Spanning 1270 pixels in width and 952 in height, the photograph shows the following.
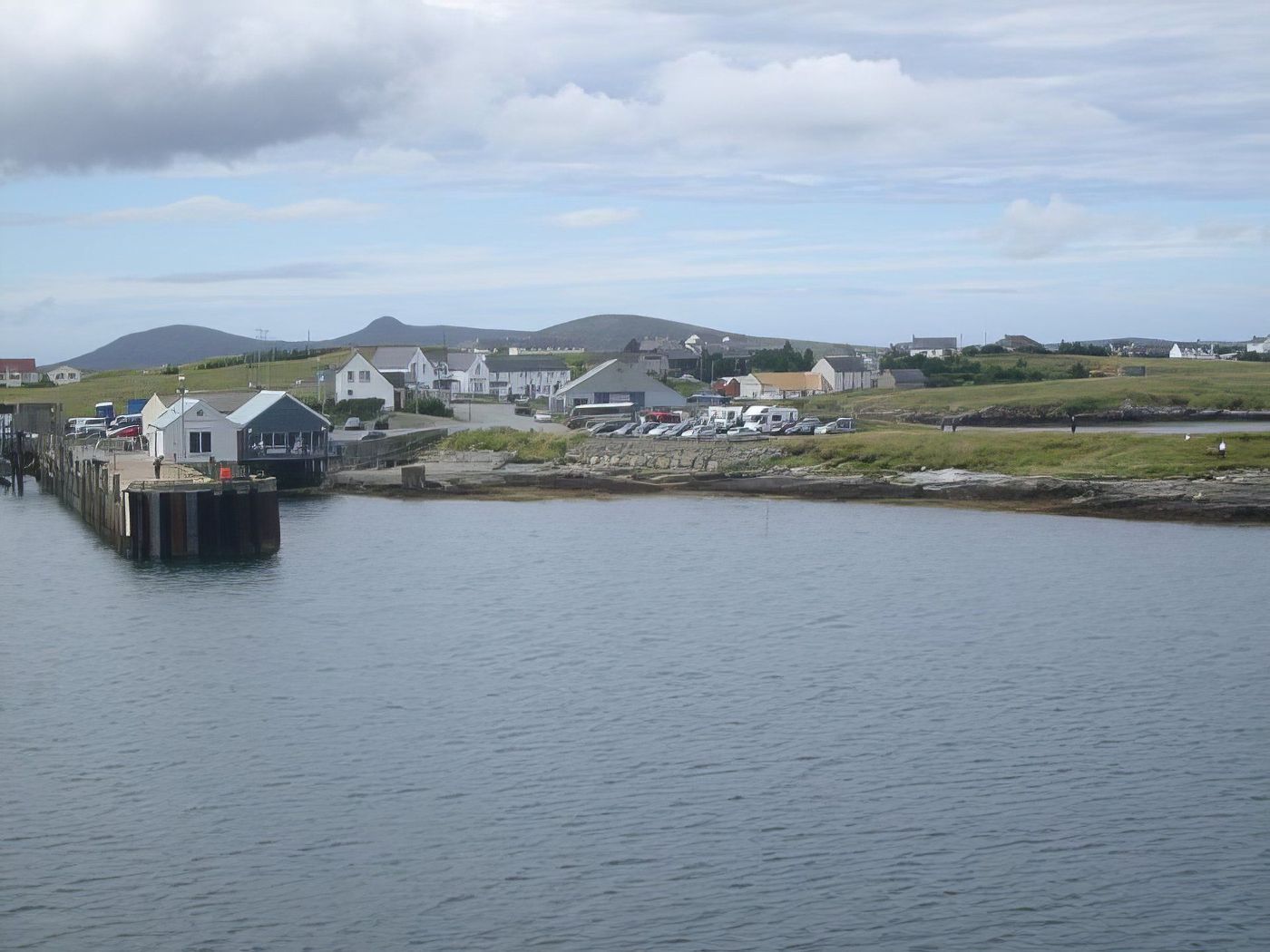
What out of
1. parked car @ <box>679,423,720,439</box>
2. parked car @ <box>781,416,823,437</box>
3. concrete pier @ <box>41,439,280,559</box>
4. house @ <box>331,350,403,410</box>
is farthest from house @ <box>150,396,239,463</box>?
house @ <box>331,350,403,410</box>

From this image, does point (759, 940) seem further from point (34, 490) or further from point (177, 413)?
point (34, 490)

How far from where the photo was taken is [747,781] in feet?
73.5

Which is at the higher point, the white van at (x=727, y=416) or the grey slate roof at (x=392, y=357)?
the grey slate roof at (x=392, y=357)

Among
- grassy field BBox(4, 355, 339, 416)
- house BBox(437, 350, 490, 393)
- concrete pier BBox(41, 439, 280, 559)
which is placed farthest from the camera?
house BBox(437, 350, 490, 393)

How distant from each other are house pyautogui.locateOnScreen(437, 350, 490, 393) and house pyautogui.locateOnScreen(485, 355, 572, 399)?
44.1 inches

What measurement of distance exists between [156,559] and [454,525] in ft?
39.5

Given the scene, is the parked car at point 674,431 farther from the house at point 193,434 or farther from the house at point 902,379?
the house at point 902,379

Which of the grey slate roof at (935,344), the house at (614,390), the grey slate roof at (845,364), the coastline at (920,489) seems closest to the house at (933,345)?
the grey slate roof at (935,344)

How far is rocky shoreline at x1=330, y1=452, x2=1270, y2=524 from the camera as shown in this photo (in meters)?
51.2

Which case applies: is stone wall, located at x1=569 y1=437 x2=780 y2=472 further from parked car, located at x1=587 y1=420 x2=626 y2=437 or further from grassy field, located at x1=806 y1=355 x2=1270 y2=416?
grassy field, located at x1=806 y1=355 x2=1270 y2=416

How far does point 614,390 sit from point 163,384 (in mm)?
42408

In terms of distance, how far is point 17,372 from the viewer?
162m

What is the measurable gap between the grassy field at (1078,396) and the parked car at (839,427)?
81.5 feet

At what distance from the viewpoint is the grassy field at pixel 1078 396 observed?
9944 centimetres
